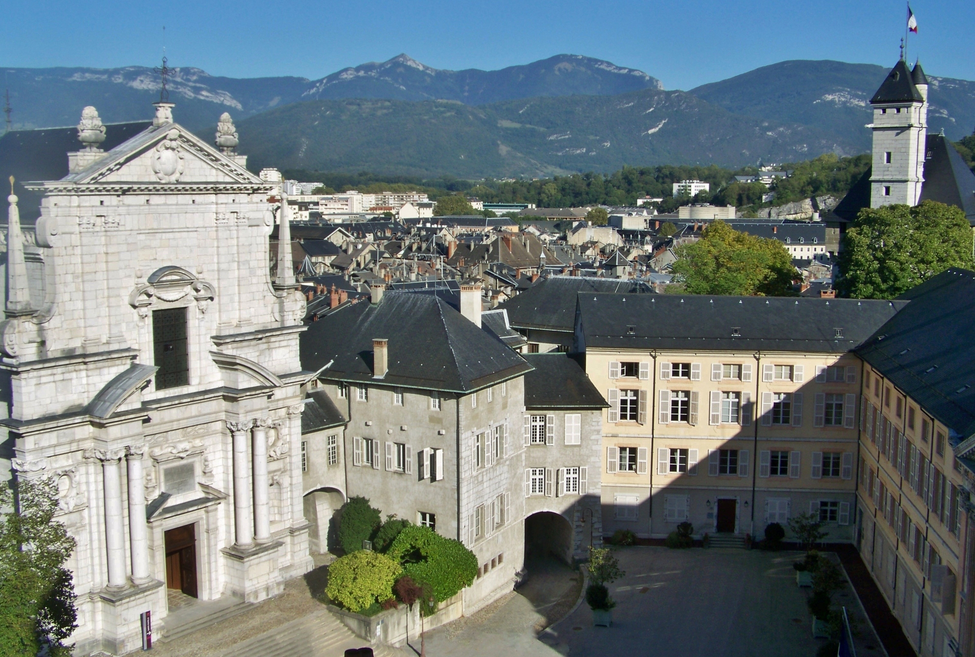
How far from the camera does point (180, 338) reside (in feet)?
118

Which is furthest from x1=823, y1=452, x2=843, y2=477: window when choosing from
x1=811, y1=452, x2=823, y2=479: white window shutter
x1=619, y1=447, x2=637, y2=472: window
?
x1=619, y1=447, x2=637, y2=472: window

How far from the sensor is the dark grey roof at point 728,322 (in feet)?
165

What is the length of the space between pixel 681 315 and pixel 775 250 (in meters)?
40.1

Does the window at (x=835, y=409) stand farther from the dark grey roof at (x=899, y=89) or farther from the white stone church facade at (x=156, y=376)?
the dark grey roof at (x=899, y=89)

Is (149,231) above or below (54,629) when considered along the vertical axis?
above

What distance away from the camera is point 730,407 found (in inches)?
2009

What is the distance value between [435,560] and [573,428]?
38.1 feet

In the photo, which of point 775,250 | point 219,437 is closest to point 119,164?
point 219,437

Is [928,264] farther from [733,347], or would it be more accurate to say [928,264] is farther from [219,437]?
[219,437]

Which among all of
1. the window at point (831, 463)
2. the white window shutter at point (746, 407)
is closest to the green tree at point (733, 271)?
the white window shutter at point (746, 407)

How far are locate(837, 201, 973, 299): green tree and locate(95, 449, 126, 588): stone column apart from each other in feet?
163

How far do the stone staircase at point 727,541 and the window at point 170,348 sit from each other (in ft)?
93.6

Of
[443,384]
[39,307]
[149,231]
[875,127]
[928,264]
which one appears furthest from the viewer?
[875,127]

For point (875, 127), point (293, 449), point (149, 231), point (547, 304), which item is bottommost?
point (293, 449)
